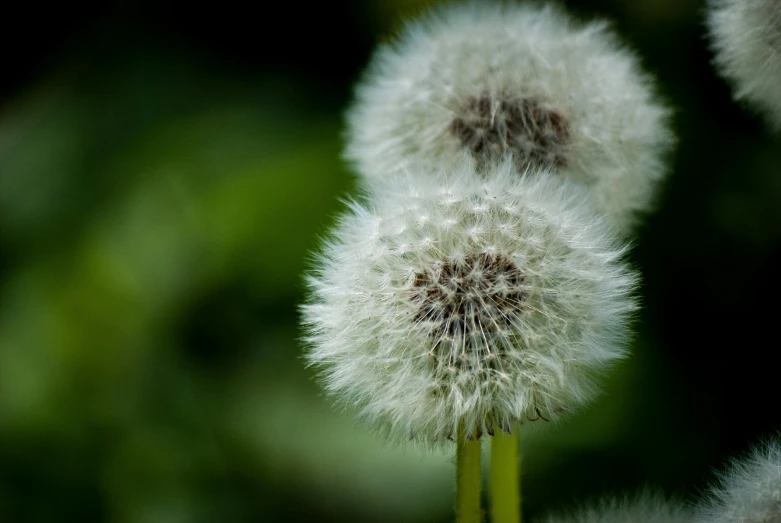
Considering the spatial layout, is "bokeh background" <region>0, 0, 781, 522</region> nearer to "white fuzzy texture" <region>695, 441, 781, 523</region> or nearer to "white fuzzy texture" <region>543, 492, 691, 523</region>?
"white fuzzy texture" <region>543, 492, 691, 523</region>

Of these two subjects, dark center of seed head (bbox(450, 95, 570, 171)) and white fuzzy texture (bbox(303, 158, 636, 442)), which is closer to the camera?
white fuzzy texture (bbox(303, 158, 636, 442))

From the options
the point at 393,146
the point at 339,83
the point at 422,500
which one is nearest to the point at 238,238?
the point at 339,83

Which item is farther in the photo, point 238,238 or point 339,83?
point 339,83

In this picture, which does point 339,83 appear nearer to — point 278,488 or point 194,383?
point 194,383

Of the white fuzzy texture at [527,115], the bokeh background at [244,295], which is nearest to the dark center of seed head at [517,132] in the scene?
the white fuzzy texture at [527,115]

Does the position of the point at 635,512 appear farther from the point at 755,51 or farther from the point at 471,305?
the point at 755,51

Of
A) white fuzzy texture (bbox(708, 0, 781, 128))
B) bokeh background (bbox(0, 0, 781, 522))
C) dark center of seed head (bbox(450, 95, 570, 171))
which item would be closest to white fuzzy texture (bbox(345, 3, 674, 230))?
dark center of seed head (bbox(450, 95, 570, 171))

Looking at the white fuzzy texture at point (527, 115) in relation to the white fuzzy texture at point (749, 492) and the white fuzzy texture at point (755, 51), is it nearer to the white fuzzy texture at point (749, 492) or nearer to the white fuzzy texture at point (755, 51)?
the white fuzzy texture at point (755, 51)

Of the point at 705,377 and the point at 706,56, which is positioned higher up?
the point at 706,56
